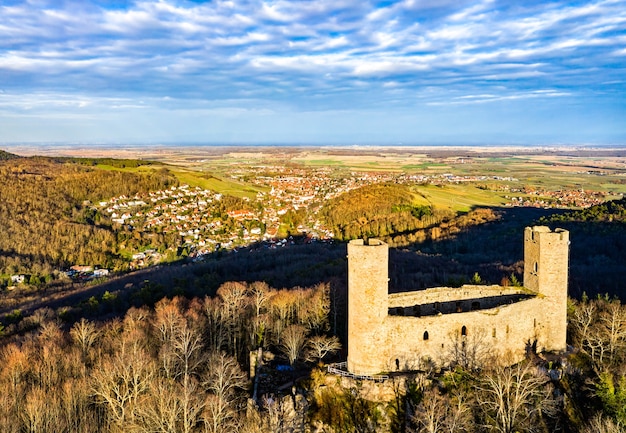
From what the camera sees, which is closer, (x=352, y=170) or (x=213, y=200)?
(x=213, y=200)

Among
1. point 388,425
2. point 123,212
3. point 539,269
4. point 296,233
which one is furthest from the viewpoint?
point 123,212

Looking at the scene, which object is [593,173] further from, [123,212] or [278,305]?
[278,305]

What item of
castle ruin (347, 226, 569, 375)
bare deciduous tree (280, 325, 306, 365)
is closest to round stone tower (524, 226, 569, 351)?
castle ruin (347, 226, 569, 375)

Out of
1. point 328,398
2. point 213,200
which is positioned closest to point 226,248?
point 213,200

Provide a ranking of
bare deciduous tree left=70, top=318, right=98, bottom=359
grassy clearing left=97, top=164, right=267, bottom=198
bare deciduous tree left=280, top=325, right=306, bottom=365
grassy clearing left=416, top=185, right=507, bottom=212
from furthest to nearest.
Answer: grassy clearing left=97, top=164, right=267, bottom=198, grassy clearing left=416, top=185, right=507, bottom=212, bare deciduous tree left=70, top=318, right=98, bottom=359, bare deciduous tree left=280, top=325, right=306, bottom=365

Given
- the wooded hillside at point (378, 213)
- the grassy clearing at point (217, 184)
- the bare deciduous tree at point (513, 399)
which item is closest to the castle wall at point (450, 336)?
the bare deciduous tree at point (513, 399)

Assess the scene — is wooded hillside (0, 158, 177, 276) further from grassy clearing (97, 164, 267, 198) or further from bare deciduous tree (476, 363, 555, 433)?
bare deciduous tree (476, 363, 555, 433)
